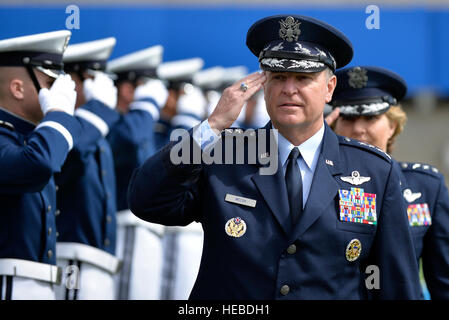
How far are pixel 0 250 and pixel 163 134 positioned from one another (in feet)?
13.2

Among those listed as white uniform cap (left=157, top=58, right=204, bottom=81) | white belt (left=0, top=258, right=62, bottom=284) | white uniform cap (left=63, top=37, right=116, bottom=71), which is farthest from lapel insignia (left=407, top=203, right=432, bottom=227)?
white uniform cap (left=157, top=58, right=204, bottom=81)

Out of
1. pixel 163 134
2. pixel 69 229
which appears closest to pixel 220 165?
pixel 69 229

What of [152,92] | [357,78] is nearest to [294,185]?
[357,78]

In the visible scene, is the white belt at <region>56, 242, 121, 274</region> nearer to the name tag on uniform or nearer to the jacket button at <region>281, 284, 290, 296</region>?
the name tag on uniform

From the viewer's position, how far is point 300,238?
2.82 m

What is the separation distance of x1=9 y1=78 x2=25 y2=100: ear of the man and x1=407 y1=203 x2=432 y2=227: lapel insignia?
6.80 feet

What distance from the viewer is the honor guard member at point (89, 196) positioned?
15.4 ft

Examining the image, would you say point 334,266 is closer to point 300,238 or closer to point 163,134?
point 300,238

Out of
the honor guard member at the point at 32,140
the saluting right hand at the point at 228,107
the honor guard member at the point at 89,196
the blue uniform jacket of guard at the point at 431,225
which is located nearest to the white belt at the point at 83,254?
the honor guard member at the point at 89,196

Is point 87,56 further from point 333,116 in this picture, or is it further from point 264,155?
point 264,155

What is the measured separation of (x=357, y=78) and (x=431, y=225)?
2.93 ft

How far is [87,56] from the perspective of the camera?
5.13m

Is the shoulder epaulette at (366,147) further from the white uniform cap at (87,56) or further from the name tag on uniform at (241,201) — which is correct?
the white uniform cap at (87,56)
